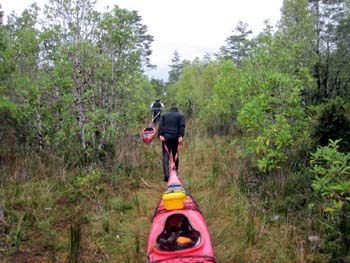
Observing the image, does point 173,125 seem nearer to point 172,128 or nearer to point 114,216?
point 172,128

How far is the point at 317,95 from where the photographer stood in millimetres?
9312

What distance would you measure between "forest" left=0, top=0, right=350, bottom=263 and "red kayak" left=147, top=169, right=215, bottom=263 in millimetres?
535

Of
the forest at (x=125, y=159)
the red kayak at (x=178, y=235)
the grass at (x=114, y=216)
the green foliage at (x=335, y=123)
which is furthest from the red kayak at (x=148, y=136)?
the green foliage at (x=335, y=123)

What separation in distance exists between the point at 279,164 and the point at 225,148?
3.16 meters

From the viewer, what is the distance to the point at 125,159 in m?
7.71

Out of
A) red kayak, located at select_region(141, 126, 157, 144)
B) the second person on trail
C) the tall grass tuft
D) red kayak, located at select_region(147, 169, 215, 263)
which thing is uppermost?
the second person on trail

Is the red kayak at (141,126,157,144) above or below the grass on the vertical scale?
above

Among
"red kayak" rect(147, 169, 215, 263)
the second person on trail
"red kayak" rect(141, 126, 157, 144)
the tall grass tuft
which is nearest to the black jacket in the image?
the second person on trail

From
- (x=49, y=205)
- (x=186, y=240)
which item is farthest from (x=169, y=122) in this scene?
(x=186, y=240)

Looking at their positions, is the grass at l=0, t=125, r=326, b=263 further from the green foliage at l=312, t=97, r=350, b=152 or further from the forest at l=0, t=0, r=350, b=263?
the green foliage at l=312, t=97, r=350, b=152

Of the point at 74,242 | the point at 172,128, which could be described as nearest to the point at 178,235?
the point at 74,242

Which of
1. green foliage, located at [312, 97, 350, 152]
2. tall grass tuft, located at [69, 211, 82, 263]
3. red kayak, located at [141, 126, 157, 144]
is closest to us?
tall grass tuft, located at [69, 211, 82, 263]

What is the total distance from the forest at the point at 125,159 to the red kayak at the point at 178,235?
0.54 m

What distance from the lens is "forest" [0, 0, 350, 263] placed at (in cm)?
426
